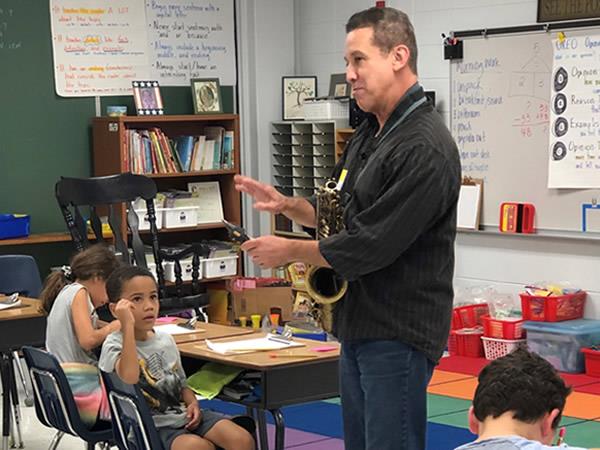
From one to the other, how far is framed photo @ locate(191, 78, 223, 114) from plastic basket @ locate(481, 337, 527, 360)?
9.34 ft

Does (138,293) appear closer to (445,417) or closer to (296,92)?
(445,417)

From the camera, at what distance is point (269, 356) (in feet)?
13.2

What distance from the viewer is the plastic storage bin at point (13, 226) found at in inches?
296

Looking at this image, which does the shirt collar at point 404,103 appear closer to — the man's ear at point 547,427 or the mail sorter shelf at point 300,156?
the man's ear at point 547,427

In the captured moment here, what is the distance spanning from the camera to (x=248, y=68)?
9.19m

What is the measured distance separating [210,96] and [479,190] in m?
2.31

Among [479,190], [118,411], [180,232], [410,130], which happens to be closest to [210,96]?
[180,232]

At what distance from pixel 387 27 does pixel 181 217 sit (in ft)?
18.6

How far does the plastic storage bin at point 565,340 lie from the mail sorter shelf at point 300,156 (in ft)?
7.49

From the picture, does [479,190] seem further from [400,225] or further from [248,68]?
[400,225]

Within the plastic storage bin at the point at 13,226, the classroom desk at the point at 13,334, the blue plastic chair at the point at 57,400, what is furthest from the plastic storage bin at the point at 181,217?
the blue plastic chair at the point at 57,400

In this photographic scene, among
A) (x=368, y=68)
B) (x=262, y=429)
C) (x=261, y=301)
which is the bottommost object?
(x=261, y=301)

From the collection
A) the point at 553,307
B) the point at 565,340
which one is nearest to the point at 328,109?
the point at 553,307

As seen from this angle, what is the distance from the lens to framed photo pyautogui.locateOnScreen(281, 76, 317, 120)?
9195 millimetres
